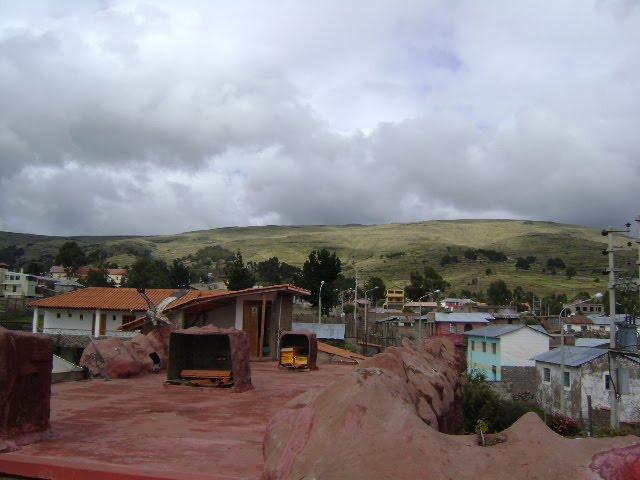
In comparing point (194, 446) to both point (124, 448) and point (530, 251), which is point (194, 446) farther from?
point (530, 251)

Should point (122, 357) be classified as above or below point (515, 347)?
above

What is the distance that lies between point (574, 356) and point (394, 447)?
37.0 m

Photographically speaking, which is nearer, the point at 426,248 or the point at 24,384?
the point at 24,384

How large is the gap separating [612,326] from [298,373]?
386 inches

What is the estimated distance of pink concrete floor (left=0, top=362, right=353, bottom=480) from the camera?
19.0ft

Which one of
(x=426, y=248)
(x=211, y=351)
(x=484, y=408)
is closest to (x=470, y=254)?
(x=426, y=248)

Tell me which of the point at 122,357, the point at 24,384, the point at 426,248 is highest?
the point at 426,248

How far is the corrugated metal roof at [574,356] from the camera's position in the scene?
35.1 m

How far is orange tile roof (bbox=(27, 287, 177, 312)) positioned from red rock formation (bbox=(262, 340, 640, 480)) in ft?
121

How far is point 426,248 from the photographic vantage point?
154375mm

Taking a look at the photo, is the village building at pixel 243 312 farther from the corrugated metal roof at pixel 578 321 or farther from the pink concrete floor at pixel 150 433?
the corrugated metal roof at pixel 578 321

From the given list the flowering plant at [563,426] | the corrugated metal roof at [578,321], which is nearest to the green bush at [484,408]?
the flowering plant at [563,426]

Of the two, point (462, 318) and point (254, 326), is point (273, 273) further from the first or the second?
point (254, 326)

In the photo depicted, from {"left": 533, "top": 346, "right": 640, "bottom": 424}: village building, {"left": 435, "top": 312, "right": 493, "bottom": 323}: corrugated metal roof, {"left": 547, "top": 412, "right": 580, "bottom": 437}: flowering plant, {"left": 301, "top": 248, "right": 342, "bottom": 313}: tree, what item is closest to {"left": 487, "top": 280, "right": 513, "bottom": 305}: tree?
{"left": 435, "top": 312, "right": 493, "bottom": 323}: corrugated metal roof
